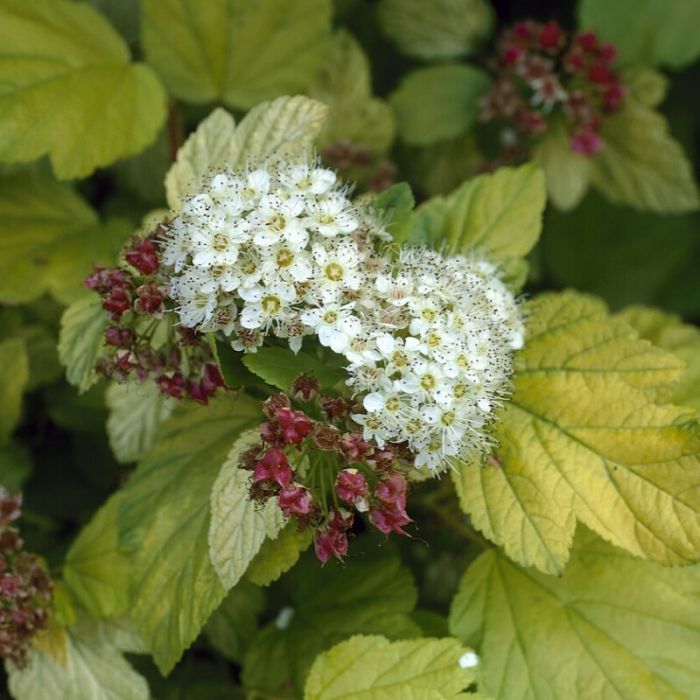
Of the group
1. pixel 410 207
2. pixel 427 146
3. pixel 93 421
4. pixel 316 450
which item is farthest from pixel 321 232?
pixel 427 146

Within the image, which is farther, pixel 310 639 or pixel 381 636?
pixel 310 639

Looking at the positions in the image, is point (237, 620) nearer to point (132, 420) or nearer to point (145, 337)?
point (132, 420)

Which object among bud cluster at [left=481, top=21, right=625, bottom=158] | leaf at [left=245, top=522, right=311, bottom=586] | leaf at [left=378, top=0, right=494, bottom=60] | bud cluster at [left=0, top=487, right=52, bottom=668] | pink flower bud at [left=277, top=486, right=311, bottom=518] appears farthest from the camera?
leaf at [left=378, top=0, right=494, bottom=60]

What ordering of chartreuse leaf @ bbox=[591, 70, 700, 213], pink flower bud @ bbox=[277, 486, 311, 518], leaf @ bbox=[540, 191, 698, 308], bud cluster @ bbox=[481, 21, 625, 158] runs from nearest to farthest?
pink flower bud @ bbox=[277, 486, 311, 518], bud cluster @ bbox=[481, 21, 625, 158], chartreuse leaf @ bbox=[591, 70, 700, 213], leaf @ bbox=[540, 191, 698, 308]

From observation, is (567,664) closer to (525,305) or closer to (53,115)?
(525,305)

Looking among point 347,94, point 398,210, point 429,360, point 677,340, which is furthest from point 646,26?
point 429,360

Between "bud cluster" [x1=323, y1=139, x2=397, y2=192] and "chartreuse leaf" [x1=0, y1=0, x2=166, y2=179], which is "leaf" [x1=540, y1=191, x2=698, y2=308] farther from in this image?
"chartreuse leaf" [x1=0, y1=0, x2=166, y2=179]

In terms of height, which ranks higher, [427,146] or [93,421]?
[427,146]

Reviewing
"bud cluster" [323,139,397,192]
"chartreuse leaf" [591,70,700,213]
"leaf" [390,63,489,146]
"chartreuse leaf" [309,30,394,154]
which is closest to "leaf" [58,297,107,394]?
"bud cluster" [323,139,397,192]
